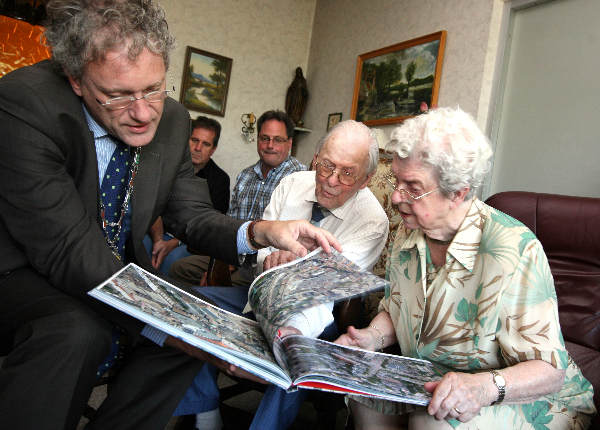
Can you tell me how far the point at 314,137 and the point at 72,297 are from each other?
3.98 metres

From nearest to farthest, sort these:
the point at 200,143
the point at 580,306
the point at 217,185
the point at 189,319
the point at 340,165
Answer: the point at 189,319, the point at 580,306, the point at 340,165, the point at 200,143, the point at 217,185

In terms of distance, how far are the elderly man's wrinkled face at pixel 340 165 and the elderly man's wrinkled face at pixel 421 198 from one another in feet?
1.76

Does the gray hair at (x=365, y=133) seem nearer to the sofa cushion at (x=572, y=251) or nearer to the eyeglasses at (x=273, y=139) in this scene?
the sofa cushion at (x=572, y=251)

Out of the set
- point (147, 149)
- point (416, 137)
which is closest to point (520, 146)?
point (416, 137)

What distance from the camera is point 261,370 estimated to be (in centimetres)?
78

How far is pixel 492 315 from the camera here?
1080 millimetres

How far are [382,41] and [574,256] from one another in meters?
3.05

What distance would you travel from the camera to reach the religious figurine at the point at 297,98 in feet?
16.4

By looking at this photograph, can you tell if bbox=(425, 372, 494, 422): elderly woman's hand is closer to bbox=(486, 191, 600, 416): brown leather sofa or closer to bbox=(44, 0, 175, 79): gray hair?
bbox=(486, 191, 600, 416): brown leather sofa

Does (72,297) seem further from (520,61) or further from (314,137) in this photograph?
(314,137)

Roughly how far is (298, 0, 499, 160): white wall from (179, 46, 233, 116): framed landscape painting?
0.95 meters

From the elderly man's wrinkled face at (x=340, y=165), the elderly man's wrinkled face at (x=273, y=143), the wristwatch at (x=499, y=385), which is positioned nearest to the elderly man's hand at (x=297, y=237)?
the wristwatch at (x=499, y=385)

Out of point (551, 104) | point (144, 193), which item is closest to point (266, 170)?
point (551, 104)

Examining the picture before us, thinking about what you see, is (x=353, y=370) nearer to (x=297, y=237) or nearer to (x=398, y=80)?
(x=297, y=237)
